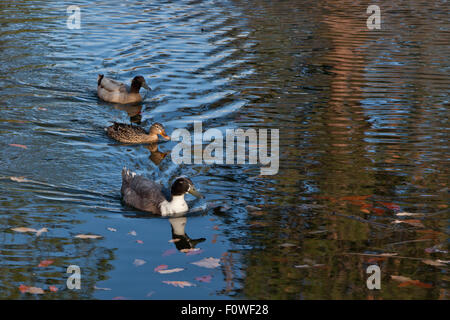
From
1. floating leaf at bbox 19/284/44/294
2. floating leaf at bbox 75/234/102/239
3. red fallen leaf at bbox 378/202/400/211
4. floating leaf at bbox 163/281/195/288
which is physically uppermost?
floating leaf at bbox 75/234/102/239

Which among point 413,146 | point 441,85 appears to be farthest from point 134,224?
point 441,85

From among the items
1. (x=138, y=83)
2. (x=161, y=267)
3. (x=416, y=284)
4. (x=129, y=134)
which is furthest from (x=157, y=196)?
(x=138, y=83)

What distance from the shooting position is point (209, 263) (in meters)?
9.30

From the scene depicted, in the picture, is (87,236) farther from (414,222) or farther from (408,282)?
(414,222)

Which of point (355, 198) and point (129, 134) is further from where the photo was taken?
point (129, 134)

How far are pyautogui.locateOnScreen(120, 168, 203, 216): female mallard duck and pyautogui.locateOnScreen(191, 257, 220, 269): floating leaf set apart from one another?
1692 millimetres

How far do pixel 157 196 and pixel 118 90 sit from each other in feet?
23.1

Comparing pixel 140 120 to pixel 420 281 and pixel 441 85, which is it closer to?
pixel 441 85

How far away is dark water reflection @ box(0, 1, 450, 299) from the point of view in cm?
916

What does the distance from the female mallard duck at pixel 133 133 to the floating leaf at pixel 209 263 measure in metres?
5.70

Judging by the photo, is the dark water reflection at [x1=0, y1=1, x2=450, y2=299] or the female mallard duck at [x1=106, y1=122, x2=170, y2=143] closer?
the dark water reflection at [x1=0, y1=1, x2=450, y2=299]

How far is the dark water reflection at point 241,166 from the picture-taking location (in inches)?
360

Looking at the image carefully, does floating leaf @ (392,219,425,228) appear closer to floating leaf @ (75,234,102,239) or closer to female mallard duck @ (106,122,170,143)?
floating leaf @ (75,234,102,239)

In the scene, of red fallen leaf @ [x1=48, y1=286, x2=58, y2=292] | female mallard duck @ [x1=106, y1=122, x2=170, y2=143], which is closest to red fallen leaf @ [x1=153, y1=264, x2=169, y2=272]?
red fallen leaf @ [x1=48, y1=286, x2=58, y2=292]
